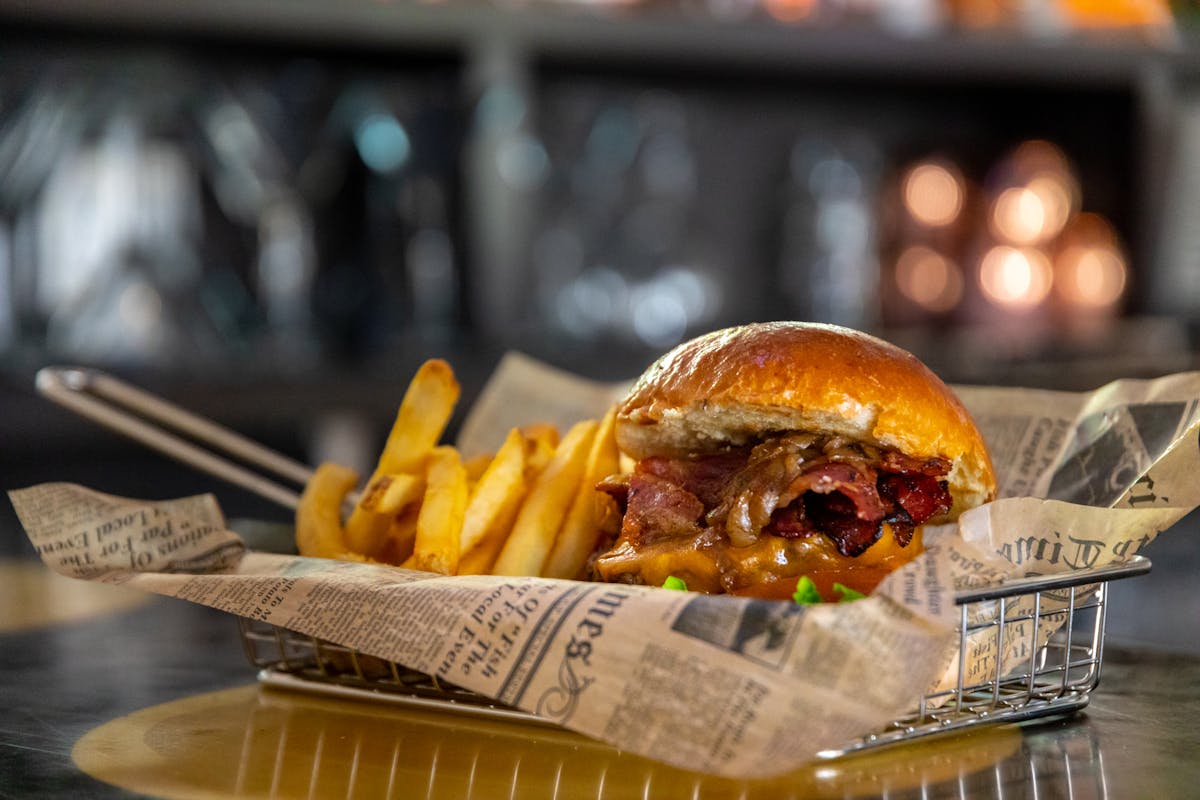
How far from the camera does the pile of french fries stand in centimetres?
162

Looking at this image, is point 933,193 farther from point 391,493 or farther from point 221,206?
point 391,493

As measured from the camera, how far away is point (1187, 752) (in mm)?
1218

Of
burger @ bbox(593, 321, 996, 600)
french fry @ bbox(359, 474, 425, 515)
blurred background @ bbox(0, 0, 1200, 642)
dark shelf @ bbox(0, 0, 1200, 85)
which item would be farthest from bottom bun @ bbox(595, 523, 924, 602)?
dark shelf @ bbox(0, 0, 1200, 85)

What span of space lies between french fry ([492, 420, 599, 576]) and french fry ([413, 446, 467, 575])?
6cm

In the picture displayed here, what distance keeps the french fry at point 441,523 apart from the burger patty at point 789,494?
0.57 ft

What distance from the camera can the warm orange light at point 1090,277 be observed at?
16.1ft

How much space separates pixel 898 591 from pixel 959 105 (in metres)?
4.51

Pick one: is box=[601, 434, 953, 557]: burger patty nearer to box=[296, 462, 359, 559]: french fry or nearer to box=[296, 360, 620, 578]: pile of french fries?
box=[296, 360, 620, 578]: pile of french fries

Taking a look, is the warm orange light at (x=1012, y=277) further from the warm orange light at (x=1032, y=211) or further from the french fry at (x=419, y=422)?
the french fry at (x=419, y=422)

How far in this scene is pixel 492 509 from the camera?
5.39 ft

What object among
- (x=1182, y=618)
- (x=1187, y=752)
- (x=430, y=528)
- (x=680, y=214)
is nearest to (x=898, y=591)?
(x=1187, y=752)

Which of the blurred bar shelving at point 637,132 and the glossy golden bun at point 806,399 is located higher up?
the blurred bar shelving at point 637,132

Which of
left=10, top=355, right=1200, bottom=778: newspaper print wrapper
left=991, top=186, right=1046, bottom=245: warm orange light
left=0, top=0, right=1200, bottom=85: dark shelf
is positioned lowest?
left=10, top=355, right=1200, bottom=778: newspaper print wrapper

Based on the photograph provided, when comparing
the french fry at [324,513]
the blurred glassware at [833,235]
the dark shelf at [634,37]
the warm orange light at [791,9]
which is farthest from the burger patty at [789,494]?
the blurred glassware at [833,235]
